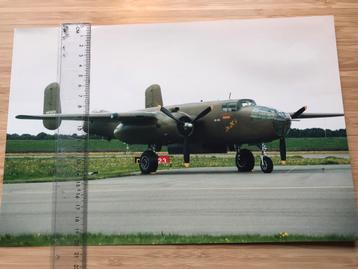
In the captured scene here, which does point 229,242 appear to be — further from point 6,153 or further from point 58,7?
point 58,7

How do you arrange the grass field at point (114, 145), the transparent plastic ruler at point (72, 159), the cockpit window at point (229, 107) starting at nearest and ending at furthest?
the transparent plastic ruler at point (72, 159) → the grass field at point (114, 145) → the cockpit window at point (229, 107)

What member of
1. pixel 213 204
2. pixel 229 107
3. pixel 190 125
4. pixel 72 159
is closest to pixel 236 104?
pixel 229 107

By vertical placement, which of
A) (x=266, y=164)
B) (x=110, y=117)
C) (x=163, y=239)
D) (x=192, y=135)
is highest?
(x=110, y=117)

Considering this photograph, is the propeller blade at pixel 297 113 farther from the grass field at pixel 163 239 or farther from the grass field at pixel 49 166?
the grass field at pixel 163 239

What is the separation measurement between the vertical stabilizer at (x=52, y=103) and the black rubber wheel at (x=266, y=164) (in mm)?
1313

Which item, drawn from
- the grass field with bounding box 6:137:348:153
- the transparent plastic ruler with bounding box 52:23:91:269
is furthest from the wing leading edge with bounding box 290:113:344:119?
the transparent plastic ruler with bounding box 52:23:91:269

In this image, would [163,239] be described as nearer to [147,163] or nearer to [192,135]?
[147,163]

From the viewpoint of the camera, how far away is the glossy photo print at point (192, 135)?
2.00 meters

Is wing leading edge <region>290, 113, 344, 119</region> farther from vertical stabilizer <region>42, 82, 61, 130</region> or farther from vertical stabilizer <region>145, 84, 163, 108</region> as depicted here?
vertical stabilizer <region>42, 82, 61, 130</region>

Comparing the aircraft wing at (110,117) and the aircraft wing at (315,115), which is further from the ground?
the aircraft wing at (110,117)

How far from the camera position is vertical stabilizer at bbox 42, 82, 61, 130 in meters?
2.12

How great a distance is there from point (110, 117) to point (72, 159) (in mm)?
373

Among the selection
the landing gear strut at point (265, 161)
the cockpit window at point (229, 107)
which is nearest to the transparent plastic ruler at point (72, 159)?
the cockpit window at point (229, 107)

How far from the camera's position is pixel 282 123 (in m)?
2.15
